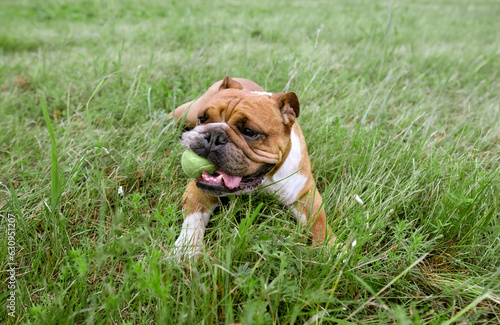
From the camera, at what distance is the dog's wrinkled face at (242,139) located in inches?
95.4

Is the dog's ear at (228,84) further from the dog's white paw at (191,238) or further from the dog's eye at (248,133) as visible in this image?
the dog's white paw at (191,238)

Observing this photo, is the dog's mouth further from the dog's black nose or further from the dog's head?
the dog's black nose

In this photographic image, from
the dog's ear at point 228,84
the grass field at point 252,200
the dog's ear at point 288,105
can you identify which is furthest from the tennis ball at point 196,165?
the dog's ear at point 228,84

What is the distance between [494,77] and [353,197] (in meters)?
4.74

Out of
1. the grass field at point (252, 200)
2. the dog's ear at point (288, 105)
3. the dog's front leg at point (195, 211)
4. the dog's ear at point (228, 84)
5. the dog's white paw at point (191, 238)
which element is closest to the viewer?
the grass field at point (252, 200)

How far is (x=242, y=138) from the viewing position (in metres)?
2.53

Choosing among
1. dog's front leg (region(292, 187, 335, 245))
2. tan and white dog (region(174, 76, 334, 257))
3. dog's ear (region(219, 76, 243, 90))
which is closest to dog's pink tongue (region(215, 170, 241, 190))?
tan and white dog (region(174, 76, 334, 257))

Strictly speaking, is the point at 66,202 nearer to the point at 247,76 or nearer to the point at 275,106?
the point at 275,106

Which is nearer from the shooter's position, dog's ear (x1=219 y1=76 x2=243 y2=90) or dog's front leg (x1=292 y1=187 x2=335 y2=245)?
dog's front leg (x1=292 y1=187 x2=335 y2=245)

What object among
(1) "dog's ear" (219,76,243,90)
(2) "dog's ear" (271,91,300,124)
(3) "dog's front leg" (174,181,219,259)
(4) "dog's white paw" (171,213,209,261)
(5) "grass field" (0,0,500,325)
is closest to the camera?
(5) "grass field" (0,0,500,325)

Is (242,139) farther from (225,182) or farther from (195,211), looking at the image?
(195,211)

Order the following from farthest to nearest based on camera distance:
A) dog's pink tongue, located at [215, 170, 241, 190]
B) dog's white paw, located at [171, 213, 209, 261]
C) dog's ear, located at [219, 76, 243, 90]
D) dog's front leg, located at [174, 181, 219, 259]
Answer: dog's ear, located at [219, 76, 243, 90], dog's pink tongue, located at [215, 170, 241, 190], dog's front leg, located at [174, 181, 219, 259], dog's white paw, located at [171, 213, 209, 261]

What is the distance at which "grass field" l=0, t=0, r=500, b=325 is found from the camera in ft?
5.93

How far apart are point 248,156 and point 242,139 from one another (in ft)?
0.47
